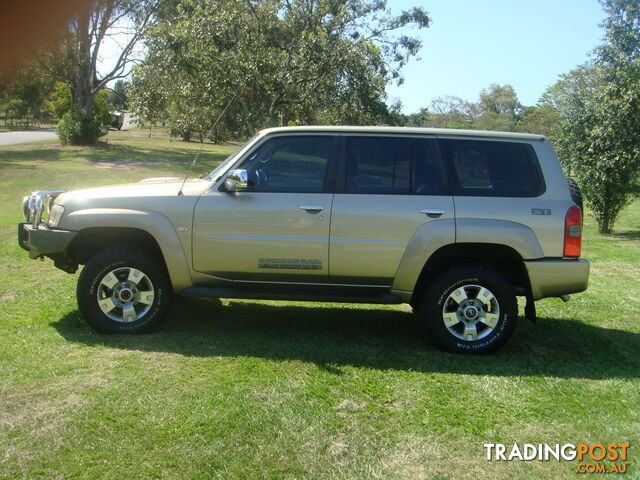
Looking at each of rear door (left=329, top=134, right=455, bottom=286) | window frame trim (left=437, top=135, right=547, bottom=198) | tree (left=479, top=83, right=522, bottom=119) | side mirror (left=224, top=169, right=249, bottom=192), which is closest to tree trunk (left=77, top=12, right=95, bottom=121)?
side mirror (left=224, top=169, right=249, bottom=192)

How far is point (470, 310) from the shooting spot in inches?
210

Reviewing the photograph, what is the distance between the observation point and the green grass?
3.48 metres

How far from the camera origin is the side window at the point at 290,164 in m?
5.43

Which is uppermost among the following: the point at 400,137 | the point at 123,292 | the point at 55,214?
the point at 400,137

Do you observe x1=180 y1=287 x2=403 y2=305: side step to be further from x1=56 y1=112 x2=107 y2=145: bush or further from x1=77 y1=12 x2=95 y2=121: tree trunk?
x1=56 y1=112 x2=107 y2=145: bush

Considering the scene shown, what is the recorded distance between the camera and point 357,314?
21.8 feet

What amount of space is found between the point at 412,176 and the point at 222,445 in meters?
2.86

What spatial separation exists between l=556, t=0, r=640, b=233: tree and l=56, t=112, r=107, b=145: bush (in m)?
23.9

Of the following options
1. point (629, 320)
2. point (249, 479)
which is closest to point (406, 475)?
point (249, 479)

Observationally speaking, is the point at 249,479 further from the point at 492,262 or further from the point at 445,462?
the point at 492,262

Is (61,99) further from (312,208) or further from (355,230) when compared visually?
(355,230)

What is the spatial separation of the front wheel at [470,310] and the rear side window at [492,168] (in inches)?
27.5

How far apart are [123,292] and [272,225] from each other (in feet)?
4.79

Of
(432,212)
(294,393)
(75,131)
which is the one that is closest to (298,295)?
(294,393)
